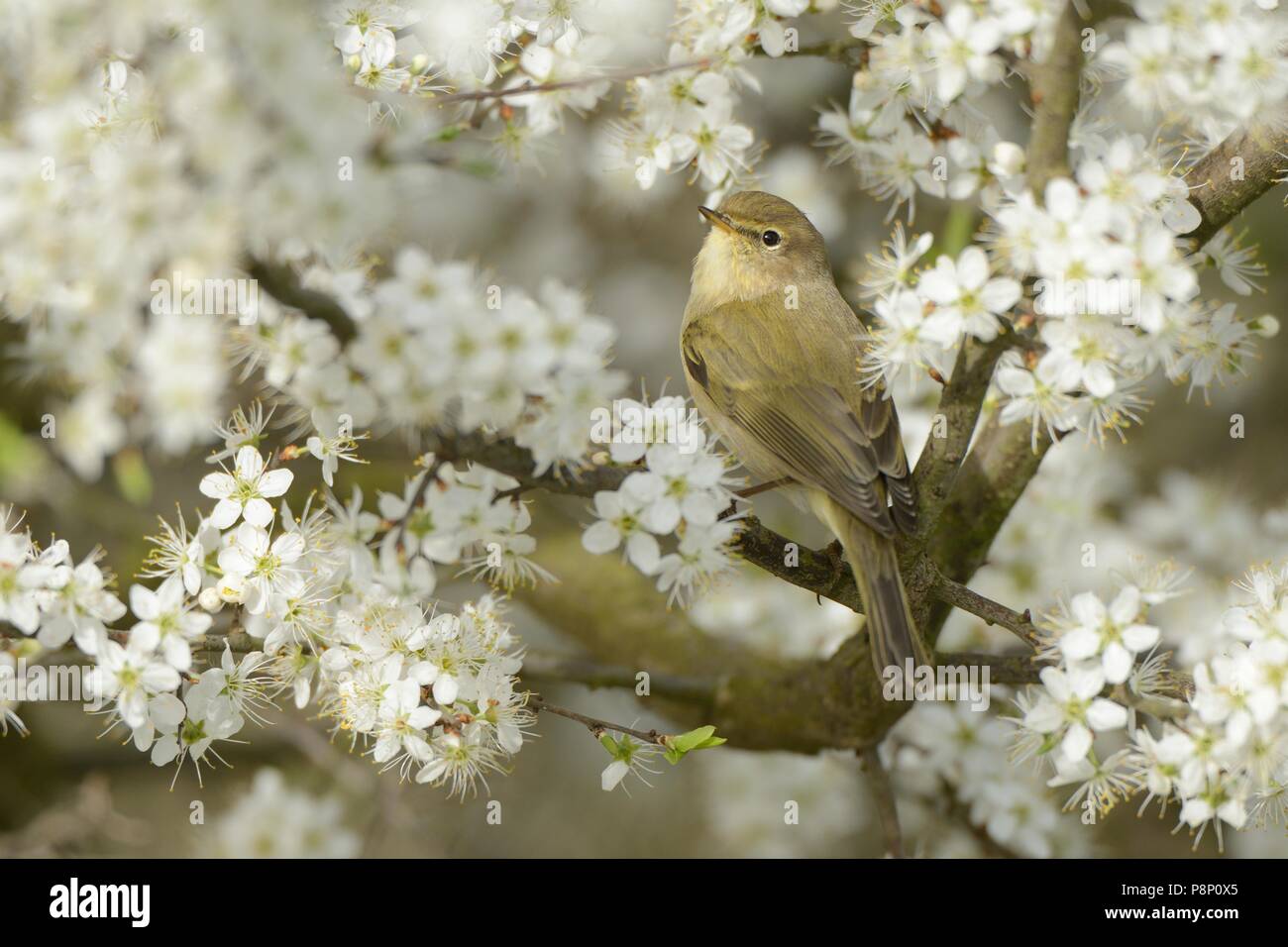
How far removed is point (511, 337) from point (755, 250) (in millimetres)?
2281

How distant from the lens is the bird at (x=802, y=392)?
3217mm

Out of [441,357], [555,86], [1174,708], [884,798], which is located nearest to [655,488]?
[441,357]

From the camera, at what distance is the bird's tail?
10.2 feet

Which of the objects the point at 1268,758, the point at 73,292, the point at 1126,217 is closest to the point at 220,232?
the point at 73,292

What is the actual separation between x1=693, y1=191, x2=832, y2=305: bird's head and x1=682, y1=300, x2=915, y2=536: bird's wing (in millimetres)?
149

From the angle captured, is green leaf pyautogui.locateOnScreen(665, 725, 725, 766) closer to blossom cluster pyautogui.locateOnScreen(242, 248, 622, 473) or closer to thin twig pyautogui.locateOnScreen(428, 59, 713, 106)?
blossom cluster pyautogui.locateOnScreen(242, 248, 622, 473)

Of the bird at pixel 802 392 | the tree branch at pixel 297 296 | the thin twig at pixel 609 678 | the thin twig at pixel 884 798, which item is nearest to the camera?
the tree branch at pixel 297 296

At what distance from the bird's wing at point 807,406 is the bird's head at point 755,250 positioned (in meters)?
0.15

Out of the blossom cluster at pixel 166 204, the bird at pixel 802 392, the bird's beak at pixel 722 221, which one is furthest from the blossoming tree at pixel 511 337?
the bird's beak at pixel 722 221

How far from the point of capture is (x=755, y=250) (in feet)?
14.0

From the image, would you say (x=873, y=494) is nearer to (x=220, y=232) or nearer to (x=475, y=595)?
(x=220, y=232)

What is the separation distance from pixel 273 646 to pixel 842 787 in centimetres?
339

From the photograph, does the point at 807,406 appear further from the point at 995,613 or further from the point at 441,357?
the point at 441,357

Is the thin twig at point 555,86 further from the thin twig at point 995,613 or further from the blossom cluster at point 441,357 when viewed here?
the thin twig at point 995,613
